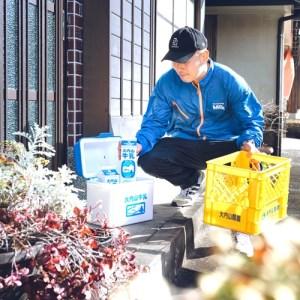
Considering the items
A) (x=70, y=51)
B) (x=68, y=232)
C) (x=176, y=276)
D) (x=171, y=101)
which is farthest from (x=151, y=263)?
(x=70, y=51)

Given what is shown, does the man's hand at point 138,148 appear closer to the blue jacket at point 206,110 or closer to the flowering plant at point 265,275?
the blue jacket at point 206,110

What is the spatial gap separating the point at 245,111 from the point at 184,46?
0.65 metres

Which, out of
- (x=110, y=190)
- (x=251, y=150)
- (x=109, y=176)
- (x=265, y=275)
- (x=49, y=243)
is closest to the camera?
(x=265, y=275)

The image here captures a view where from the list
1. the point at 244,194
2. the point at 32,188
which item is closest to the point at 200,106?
the point at 244,194

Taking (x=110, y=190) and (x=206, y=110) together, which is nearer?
(x=110, y=190)

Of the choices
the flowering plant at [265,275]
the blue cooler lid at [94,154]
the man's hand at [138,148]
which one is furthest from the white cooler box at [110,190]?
the flowering plant at [265,275]

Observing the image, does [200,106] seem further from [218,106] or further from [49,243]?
[49,243]

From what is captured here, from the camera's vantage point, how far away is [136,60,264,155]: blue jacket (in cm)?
415

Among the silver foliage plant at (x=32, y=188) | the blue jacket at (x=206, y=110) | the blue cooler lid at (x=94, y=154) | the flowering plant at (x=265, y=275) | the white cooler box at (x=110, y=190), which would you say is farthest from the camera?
the blue jacket at (x=206, y=110)

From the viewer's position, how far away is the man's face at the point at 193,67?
4.00 m

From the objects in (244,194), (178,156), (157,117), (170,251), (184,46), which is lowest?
(170,251)

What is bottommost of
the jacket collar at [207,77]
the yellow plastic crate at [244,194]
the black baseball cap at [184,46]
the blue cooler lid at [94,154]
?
the yellow plastic crate at [244,194]

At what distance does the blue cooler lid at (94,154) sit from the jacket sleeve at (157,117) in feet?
1.14

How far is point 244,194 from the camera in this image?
138 inches
